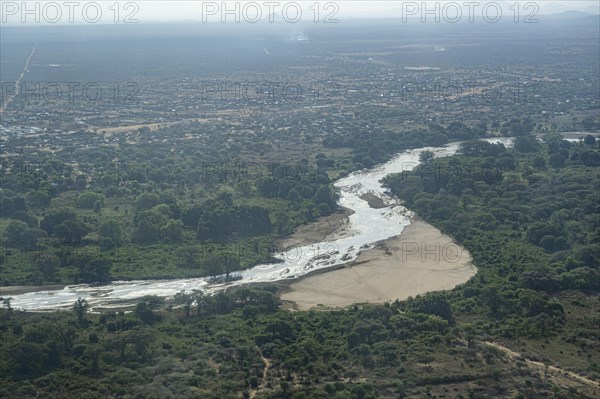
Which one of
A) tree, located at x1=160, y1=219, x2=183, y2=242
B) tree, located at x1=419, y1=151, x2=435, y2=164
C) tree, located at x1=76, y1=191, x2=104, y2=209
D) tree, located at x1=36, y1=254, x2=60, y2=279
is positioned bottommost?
tree, located at x1=36, y1=254, x2=60, y2=279

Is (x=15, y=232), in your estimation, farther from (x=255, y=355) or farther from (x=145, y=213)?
(x=255, y=355)

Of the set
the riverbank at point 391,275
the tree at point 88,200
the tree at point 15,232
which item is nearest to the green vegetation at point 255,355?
the riverbank at point 391,275

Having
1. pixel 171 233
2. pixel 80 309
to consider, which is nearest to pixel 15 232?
pixel 171 233

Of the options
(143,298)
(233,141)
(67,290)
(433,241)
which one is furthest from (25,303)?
(233,141)

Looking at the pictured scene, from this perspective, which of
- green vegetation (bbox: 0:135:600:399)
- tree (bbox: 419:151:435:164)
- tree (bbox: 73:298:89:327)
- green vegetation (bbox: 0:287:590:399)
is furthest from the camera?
tree (bbox: 419:151:435:164)

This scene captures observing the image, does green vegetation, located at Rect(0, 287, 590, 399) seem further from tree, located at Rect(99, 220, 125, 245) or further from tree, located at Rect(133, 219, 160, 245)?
tree, located at Rect(133, 219, 160, 245)

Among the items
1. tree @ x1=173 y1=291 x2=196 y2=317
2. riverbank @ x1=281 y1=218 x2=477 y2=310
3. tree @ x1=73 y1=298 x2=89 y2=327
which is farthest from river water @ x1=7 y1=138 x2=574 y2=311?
tree @ x1=173 y1=291 x2=196 y2=317

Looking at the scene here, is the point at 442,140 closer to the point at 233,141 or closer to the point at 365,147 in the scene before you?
the point at 365,147
